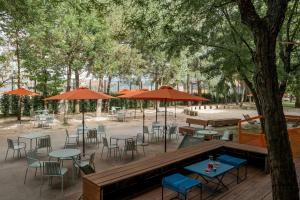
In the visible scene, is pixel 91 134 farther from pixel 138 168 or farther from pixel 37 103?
pixel 37 103

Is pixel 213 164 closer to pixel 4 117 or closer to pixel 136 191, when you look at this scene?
pixel 136 191

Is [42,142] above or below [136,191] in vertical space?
above

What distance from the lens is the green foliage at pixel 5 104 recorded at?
19.4m

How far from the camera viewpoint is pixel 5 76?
808 inches

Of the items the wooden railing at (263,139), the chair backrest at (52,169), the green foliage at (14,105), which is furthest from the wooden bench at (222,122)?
the green foliage at (14,105)

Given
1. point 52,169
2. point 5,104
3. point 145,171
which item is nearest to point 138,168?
point 145,171

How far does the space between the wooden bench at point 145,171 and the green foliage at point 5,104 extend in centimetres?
1772

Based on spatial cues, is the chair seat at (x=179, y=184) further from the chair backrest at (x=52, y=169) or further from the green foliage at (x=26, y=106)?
the green foliage at (x=26, y=106)

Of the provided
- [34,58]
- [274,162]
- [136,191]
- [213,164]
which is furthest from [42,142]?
[34,58]

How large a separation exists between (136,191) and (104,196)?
0.99m

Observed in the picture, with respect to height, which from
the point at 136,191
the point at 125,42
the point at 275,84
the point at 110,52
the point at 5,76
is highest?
the point at 125,42

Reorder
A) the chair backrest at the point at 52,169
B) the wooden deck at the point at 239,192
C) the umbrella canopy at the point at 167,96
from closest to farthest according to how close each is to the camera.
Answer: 1. the wooden deck at the point at 239,192
2. the chair backrest at the point at 52,169
3. the umbrella canopy at the point at 167,96

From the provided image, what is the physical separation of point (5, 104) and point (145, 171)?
1852 centimetres

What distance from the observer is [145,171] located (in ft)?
17.7
